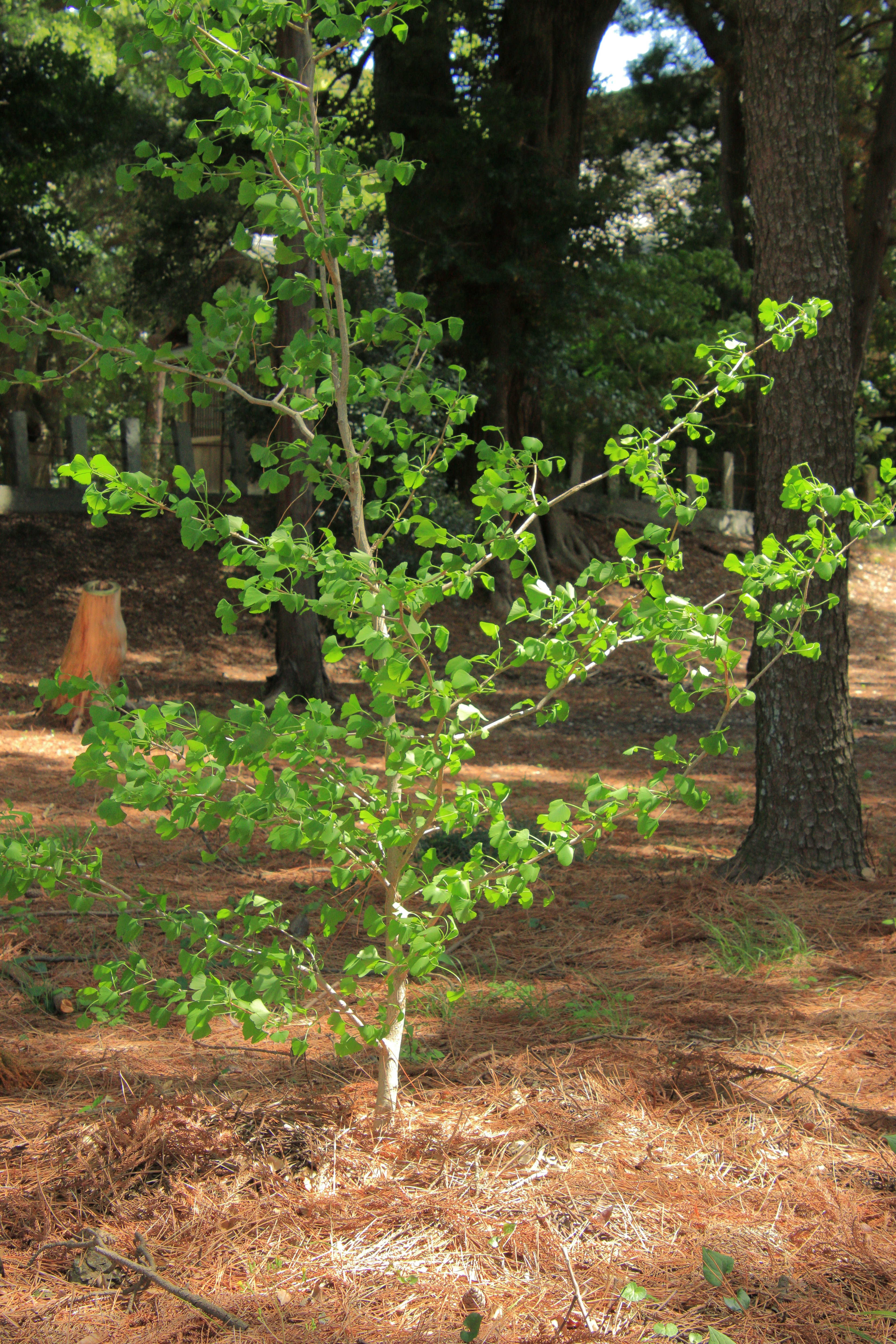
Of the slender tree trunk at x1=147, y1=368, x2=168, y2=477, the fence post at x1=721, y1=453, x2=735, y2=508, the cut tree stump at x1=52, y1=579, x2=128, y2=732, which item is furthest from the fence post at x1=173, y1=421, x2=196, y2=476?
the fence post at x1=721, y1=453, x2=735, y2=508

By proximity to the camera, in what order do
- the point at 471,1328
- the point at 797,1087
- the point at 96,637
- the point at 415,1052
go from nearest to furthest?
the point at 471,1328 → the point at 797,1087 → the point at 415,1052 → the point at 96,637

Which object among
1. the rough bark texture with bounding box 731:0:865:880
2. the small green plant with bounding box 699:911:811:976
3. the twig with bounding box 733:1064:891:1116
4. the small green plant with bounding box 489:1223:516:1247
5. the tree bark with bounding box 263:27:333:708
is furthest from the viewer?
the tree bark with bounding box 263:27:333:708

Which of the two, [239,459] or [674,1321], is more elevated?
[239,459]

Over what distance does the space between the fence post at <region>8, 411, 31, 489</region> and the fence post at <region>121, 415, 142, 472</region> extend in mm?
1196

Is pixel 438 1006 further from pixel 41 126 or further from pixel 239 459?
pixel 239 459

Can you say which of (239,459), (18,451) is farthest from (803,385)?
(239,459)

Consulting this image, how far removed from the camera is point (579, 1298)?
6.58ft

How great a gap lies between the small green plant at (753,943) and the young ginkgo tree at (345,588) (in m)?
1.59

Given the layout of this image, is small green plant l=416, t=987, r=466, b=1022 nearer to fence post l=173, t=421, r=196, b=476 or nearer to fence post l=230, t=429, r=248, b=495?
fence post l=173, t=421, r=196, b=476

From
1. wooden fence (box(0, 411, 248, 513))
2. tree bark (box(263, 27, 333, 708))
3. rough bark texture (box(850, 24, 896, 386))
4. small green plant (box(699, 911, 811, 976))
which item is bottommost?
small green plant (box(699, 911, 811, 976))

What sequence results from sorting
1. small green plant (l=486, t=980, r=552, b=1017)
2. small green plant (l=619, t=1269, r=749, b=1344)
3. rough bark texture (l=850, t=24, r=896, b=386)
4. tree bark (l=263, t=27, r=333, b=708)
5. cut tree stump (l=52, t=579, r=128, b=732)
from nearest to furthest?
small green plant (l=619, t=1269, r=749, b=1344) → small green plant (l=486, t=980, r=552, b=1017) → rough bark texture (l=850, t=24, r=896, b=386) → cut tree stump (l=52, t=579, r=128, b=732) → tree bark (l=263, t=27, r=333, b=708)

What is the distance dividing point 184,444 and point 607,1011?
12.6m

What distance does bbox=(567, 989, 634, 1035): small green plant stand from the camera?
3234 millimetres

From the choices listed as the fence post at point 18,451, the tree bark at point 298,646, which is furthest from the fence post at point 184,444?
the tree bark at point 298,646
